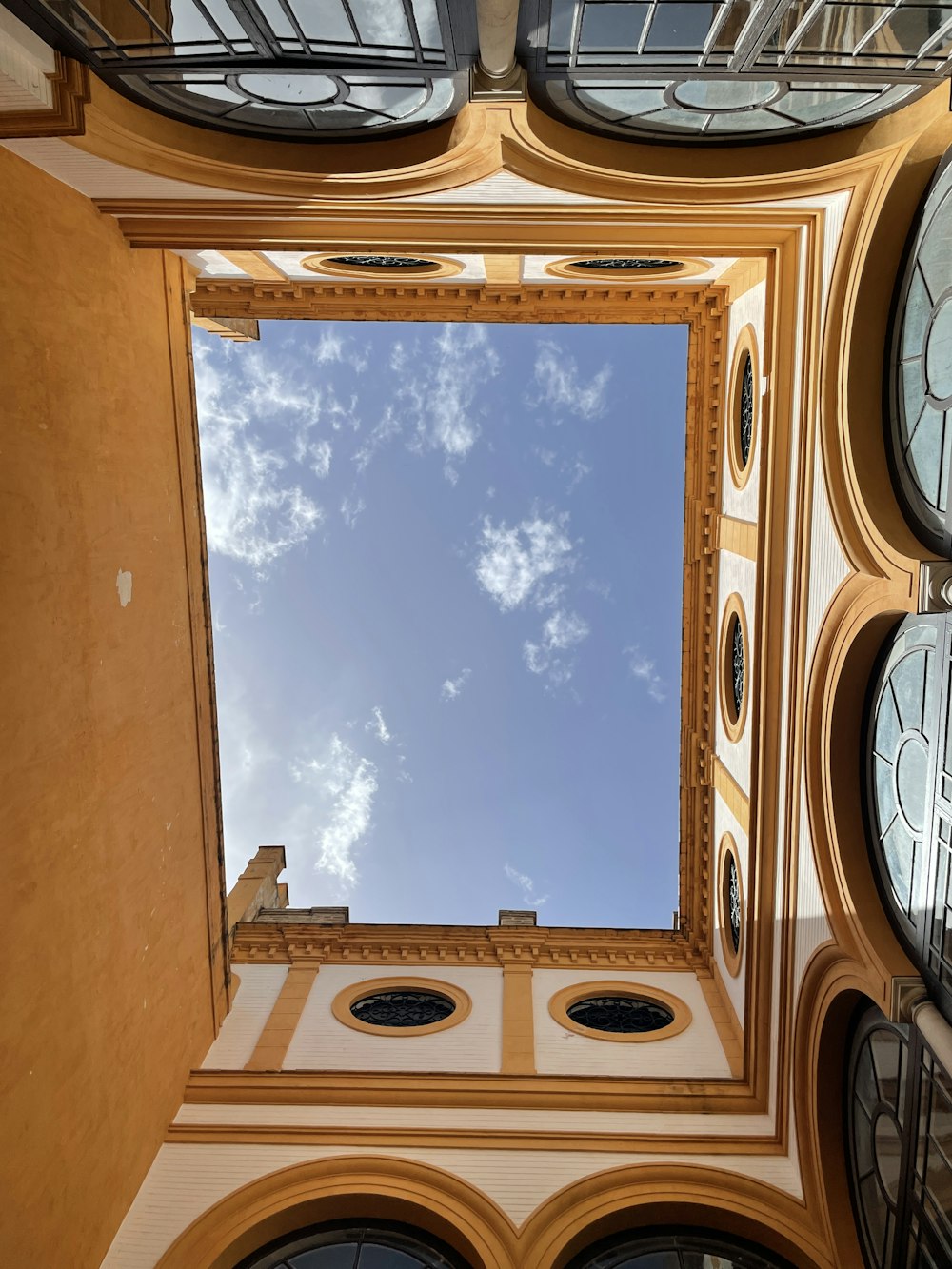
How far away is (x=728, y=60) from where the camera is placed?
7.16 meters

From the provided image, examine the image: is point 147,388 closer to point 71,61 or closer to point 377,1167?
point 71,61

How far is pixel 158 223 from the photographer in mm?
10531

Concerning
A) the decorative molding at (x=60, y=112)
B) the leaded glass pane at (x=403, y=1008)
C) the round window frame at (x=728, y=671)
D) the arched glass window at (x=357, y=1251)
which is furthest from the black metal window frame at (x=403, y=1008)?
the decorative molding at (x=60, y=112)

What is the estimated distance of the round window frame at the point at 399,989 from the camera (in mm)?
13500

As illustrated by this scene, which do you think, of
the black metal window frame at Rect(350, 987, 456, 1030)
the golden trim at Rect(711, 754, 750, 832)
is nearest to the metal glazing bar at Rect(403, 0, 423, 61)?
the golden trim at Rect(711, 754, 750, 832)

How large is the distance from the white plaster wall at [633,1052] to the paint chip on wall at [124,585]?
349 inches

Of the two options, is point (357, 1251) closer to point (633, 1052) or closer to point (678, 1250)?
point (678, 1250)

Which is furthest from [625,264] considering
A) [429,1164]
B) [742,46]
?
[429,1164]

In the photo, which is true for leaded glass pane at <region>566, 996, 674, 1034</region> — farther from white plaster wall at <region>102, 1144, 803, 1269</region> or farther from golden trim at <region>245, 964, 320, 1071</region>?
golden trim at <region>245, 964, 320, 1071</region>

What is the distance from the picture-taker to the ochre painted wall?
8.20m

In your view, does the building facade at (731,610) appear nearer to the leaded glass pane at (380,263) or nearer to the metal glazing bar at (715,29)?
the metal glazing bar at (715,29)

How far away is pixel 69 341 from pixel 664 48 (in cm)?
653

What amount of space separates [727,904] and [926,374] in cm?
985

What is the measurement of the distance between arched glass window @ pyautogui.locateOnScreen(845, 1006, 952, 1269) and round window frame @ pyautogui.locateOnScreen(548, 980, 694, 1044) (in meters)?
3.73
